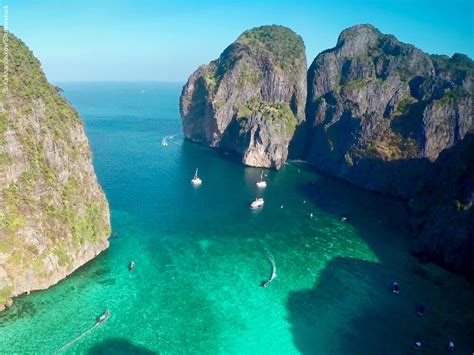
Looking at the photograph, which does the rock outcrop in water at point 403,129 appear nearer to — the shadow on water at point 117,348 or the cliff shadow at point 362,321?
the cliff shadow at point 362,321

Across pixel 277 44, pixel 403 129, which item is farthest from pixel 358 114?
pixel 277 44

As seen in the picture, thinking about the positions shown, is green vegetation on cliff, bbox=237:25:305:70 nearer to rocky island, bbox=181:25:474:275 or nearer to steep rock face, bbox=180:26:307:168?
steep rock face, bbox=180:26:307:168

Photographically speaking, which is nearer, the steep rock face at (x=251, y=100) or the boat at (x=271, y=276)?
the boat at (x=271, y=276)

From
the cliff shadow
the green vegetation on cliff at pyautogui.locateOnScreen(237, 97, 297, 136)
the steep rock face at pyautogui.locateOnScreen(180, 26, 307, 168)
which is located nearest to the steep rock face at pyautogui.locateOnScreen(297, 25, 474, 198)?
the green vegetation on cliff at pyautogui.locateOnScreen(237, 97, 297, 136)

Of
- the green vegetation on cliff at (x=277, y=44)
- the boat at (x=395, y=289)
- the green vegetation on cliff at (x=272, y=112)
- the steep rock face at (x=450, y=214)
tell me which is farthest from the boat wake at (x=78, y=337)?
the green vegetation on cliff at (x=277, y=44)

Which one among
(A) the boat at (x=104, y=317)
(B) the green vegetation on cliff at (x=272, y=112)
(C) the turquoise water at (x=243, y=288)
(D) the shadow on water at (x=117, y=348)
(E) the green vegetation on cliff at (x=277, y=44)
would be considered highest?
(E) the green vegetation on cliff at (x=277, y=44)

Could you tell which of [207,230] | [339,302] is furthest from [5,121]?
[339,302]

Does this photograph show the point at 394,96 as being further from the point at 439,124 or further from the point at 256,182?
the point at 256,182
